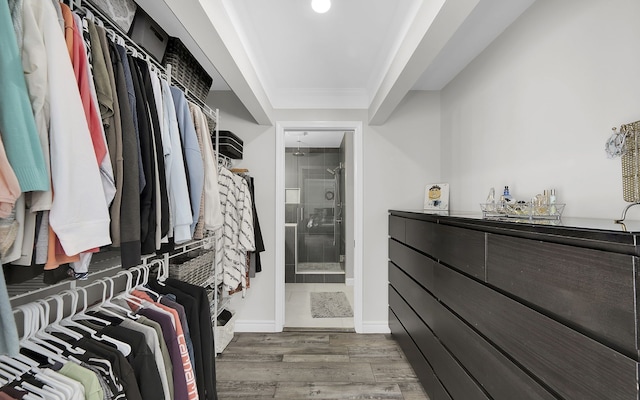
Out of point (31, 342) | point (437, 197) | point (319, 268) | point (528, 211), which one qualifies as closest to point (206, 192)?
point (31, 342)

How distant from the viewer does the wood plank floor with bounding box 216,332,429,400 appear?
192 cm

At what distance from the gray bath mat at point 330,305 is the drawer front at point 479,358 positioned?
149 centimetres

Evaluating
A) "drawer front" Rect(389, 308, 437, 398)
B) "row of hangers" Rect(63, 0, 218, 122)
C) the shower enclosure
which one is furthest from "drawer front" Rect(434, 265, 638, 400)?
the shower enclosure

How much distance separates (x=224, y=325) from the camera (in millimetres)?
2492

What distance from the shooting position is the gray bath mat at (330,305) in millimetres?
3254

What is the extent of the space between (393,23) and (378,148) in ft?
4.17

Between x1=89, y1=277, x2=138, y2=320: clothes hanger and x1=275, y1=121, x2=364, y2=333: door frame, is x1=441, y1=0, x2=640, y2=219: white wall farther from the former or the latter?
x1=89, y1=277, x2=138, y2=320: clothes hanger

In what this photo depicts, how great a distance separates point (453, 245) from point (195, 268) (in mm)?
1684

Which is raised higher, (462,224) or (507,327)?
(462,224)

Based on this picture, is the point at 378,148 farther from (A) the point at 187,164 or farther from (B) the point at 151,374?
(B) the point at 151,374

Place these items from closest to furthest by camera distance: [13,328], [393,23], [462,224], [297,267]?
1. [13,328]
2. [462,224]
3. [393,23]
4. [297,267]

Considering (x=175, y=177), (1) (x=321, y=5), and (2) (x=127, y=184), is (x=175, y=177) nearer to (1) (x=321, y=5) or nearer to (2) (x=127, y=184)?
(2) (x=127, y=184)

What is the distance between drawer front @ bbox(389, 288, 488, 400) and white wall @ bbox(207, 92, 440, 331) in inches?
32.8

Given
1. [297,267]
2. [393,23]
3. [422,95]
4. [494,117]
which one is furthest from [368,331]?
[393,23]
